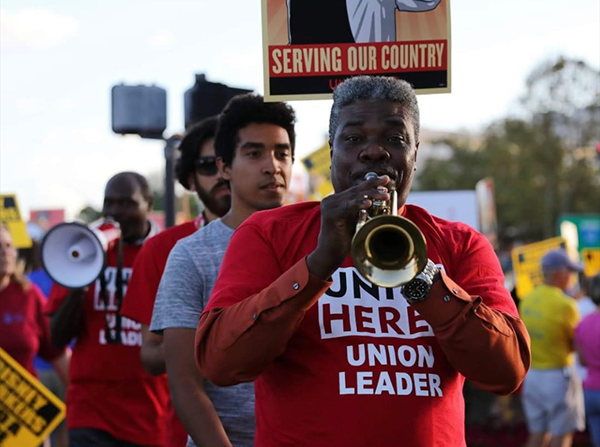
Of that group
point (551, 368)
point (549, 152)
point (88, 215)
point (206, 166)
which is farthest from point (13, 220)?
point (549, 152)

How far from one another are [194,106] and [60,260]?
4.21ft

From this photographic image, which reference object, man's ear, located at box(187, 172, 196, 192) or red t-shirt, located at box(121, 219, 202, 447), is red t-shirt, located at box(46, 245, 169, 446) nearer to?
man's ear, located at box(187, 172, 196, 192)

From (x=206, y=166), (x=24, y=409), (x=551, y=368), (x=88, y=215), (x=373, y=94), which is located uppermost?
(x=373, y=94)

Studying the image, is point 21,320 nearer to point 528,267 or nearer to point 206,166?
point 206,166

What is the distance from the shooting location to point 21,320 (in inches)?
269

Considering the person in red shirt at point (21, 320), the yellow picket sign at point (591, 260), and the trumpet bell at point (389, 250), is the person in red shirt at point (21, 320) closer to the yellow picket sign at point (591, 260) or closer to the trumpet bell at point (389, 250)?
the trumpet bell at point (389, 250)

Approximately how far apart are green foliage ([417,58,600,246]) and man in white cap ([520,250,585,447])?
107 ft

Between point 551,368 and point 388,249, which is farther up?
point 388,249

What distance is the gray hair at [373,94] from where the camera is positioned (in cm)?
242

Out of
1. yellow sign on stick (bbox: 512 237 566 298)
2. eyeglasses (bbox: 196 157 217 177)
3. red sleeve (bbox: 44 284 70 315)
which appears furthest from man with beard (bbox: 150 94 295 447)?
yellow sign on stick (bbox: 512 237 566 298)

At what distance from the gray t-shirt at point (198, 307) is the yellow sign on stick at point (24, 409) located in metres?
2.50

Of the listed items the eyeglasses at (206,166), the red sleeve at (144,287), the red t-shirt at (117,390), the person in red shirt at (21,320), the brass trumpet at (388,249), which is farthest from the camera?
the person in red shirt at (21,320)

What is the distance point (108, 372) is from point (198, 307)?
5.87 ft

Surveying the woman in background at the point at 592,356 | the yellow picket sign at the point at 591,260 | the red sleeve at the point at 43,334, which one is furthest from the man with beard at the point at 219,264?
the yellow picket sign at the point at 591,260
